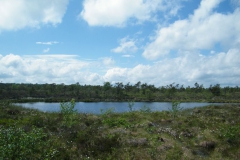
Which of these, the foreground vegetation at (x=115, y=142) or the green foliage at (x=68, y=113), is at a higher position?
the green foliage at (x=68, y=113)

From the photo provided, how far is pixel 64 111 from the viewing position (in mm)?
20984

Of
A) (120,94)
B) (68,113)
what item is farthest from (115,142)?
(120,94)

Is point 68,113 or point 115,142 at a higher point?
point 68,113

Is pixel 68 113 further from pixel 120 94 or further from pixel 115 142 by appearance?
pixel 120 94

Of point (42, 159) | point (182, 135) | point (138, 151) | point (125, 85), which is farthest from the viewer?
point (125, 85)

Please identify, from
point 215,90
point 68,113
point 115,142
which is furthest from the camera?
point 215,90

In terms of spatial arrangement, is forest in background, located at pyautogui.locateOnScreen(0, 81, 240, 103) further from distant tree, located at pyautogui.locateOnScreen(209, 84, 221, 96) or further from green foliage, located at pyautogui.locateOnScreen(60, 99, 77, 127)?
green foliage, located at pyautogui.locateOnScreen(60, 99, 77, 127)

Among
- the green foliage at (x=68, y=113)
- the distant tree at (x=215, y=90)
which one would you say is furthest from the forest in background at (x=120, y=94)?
the green foliage at (x=68, y=113)

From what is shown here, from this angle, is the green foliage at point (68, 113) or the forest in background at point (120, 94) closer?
the green foliage at point (68, 113)

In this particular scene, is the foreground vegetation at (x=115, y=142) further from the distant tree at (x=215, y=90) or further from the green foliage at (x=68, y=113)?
the distant tree at (x=215, y=90)

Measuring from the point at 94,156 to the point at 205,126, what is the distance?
42.8 ft

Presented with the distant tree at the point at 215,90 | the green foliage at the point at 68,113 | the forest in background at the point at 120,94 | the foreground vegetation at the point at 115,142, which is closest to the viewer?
the foreground vegetation at the point at 115,142

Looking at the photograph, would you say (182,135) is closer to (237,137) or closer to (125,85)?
(237,137)

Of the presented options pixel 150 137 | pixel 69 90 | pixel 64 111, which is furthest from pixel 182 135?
pixel 69 90
